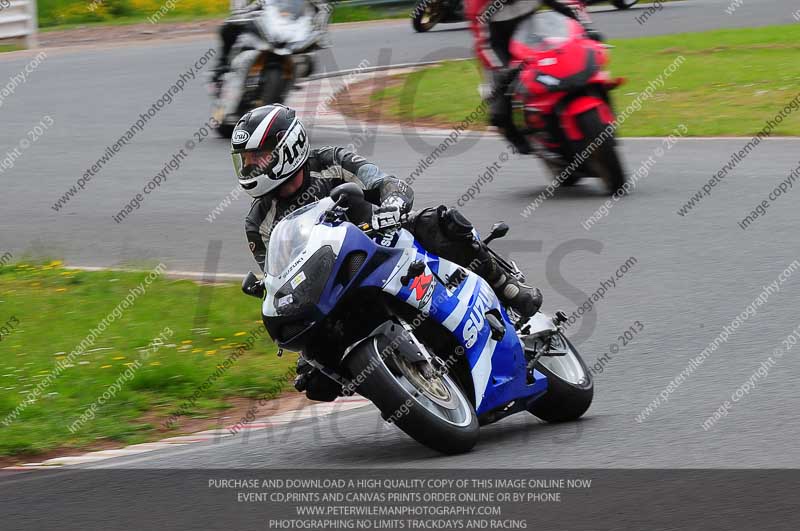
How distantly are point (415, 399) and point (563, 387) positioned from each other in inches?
50.3

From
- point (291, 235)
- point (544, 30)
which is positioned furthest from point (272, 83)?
point (291, 235)

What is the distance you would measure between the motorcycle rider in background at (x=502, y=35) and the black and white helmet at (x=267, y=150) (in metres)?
5.88

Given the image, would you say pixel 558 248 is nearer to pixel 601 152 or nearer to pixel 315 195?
pixel 601 152

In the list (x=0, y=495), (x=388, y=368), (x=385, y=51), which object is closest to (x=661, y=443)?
(x=388, y=368)

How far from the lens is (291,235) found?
18.6 feet

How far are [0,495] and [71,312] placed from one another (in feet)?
12.5

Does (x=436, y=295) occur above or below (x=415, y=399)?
above

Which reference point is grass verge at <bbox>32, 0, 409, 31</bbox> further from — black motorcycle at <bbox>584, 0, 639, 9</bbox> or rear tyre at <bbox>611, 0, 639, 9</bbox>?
rear tyre at <bbox>611, 0, 639, 9</bbox>

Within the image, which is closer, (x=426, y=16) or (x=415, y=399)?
(x=415, y=399)

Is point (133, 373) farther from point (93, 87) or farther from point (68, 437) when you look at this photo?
point (93, 87)

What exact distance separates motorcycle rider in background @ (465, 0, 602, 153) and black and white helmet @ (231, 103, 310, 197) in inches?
232

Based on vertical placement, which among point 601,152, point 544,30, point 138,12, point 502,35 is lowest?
point 138,12

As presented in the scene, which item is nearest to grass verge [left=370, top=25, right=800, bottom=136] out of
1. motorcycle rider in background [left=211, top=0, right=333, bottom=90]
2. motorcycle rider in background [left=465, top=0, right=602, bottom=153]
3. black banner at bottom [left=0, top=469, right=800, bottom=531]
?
motorcycle rider in background [left=211, top=0, right=333, bottom=90]

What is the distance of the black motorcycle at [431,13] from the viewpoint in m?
23.9
